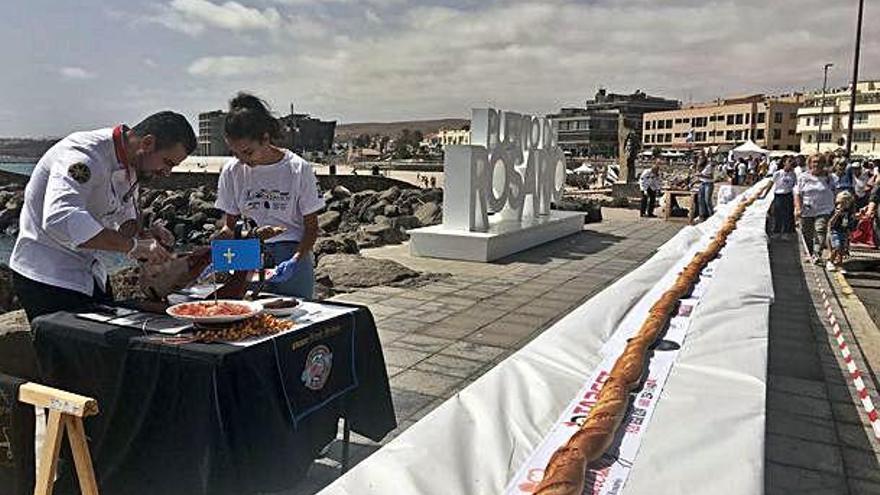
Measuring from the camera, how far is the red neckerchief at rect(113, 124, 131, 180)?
2.63 m

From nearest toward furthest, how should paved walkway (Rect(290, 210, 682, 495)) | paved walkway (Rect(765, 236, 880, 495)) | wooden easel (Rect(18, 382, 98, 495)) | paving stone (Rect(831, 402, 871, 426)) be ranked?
wooden easel (Rect(18, 382, 98, 495))
paved walkway (Rect(765, 236, 880, 495))
paving stone (Rect(831, 402, 871, 426))
paved walkway (Rect(290, 210, 682, 495))

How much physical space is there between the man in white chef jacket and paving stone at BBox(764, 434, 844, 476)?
315cm

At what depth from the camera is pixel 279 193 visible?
359 centimetres

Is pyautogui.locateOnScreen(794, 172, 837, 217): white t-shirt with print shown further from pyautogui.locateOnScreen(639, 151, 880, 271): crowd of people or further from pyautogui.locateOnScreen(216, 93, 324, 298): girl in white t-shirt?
pyautogui.locateOnScreen(216, 93, 324, 298): girl in white t-shirt

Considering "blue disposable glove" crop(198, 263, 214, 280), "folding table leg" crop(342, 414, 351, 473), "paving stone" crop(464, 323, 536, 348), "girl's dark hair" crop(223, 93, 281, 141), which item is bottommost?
"paving stone" crop(464, 323, 536, 348)

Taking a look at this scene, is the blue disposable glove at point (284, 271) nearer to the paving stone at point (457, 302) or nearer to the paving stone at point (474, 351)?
the paving stone at point (474, 351)

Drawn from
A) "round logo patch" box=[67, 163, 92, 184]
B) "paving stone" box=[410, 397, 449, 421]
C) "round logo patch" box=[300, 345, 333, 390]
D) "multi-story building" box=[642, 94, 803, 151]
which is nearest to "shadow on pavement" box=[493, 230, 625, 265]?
"paving stone" box=[410, 397, 449, 421]

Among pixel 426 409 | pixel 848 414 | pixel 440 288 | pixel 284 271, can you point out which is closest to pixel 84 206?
pixel 284 271

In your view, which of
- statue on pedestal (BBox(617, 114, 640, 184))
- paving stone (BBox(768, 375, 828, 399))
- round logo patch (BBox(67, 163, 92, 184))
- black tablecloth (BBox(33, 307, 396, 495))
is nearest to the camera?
black tablecloth (BBox(33, 307, 396, 495))

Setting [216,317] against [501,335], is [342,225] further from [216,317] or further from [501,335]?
[216,317]

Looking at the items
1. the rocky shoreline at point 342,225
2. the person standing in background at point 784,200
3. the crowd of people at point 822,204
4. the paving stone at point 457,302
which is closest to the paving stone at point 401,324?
the paving stone at point 457,302

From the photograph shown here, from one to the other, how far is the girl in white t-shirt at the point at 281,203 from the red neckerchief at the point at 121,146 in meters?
0.80

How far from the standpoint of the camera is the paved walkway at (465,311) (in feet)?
14.6

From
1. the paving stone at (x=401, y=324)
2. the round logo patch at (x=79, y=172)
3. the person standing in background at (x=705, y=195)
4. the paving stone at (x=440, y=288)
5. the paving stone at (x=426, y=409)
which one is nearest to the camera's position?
the round logo patch at (x=79, y=172)
